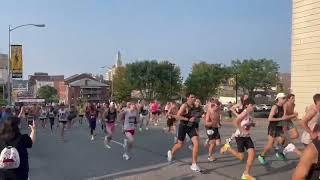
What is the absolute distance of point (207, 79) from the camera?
322ft

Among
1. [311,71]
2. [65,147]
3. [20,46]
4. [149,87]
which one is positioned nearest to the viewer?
[65,147]

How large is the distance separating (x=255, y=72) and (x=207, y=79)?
9.02 m

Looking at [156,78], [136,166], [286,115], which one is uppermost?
[156,78]

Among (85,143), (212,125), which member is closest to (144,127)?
(85,143)

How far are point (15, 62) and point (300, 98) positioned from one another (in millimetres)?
21019

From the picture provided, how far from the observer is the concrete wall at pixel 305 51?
42250 millimetres

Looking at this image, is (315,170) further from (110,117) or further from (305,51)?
(305,51)

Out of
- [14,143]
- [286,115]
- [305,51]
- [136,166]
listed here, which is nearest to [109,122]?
[136,166]

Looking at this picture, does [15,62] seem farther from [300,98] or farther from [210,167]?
[210,167]

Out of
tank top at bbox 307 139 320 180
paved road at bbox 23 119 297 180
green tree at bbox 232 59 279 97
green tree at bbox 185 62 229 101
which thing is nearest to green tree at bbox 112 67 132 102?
green tree at bbox 185 62 229 101

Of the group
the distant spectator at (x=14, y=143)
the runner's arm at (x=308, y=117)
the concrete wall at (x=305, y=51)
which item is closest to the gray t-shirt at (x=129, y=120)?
the runner's arm at (x=308, y=117)

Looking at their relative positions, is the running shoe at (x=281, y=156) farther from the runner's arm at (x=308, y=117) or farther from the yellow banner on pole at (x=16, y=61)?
the yellow banner on pole at (x=16, y=61)

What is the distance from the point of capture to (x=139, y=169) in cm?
1324

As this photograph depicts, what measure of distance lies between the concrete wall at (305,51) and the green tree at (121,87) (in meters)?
59.2
